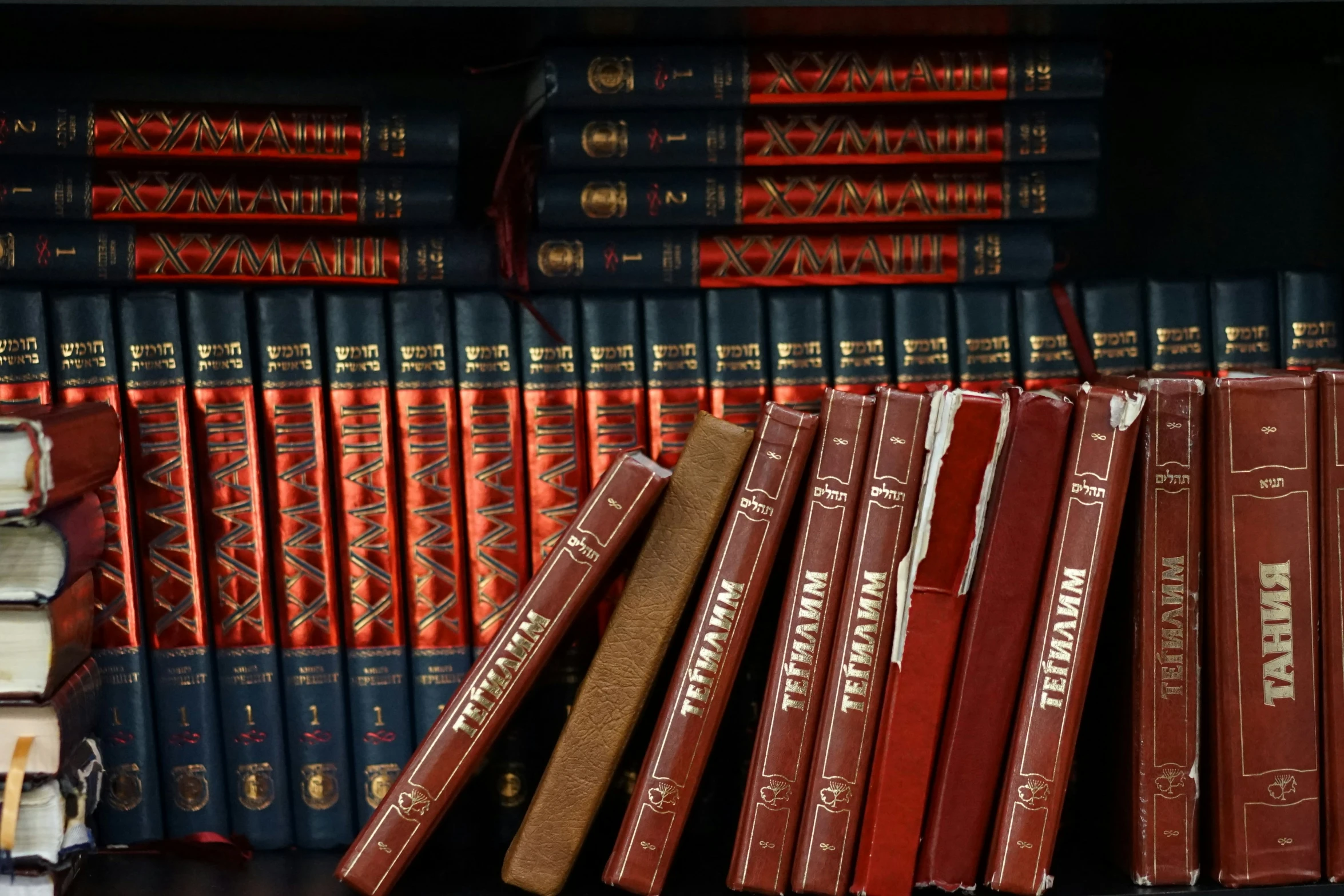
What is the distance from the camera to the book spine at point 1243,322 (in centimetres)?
82

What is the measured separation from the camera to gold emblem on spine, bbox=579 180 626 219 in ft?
2.68

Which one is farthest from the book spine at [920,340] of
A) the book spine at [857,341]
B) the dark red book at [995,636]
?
the dark red book at [995,636]

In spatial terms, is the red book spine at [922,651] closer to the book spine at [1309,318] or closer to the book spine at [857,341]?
the book spine at [857,341]

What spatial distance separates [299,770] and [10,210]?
43 centimetres

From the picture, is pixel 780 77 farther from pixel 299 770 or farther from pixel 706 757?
pixel 299 770

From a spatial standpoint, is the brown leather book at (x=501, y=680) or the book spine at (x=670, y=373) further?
the book spine at (x=670, y=373)

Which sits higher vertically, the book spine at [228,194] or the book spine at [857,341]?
the book spine at [228,194]

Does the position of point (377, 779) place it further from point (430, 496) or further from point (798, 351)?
point (798, 351)

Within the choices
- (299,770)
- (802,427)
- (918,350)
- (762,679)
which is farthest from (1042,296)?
(299,770)

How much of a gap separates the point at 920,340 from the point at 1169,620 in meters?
0.25

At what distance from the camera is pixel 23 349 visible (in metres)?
0.76

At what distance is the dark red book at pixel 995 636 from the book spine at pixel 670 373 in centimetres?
22

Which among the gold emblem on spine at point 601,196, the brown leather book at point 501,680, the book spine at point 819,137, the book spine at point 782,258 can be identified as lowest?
the brown leather book at point 501,680

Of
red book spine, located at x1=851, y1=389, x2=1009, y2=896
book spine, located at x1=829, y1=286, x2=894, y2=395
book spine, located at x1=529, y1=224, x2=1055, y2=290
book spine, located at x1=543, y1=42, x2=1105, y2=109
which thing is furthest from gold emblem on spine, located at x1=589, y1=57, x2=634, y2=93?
red book spine, located at x1=851, y1=389, x2=1009, y2=896
